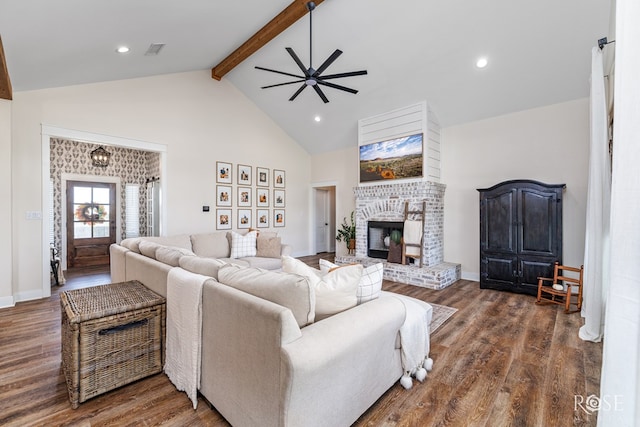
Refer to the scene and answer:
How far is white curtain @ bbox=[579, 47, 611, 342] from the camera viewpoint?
112 inches

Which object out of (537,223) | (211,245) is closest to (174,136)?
(211,245)

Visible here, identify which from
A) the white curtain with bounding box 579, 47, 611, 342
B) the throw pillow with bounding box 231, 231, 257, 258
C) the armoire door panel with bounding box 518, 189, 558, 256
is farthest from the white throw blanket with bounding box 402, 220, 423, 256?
the throw pillow with bounding box 231, 231, 257, 258

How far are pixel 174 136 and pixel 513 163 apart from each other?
5.98m

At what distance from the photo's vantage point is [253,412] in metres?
1.49

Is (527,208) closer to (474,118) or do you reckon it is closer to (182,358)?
(474,118)

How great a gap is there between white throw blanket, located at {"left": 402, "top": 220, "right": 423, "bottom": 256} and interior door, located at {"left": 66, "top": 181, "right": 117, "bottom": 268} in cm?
659

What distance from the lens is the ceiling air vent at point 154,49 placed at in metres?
3.89

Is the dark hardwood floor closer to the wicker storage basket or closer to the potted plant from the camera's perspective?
the wicker storage basket

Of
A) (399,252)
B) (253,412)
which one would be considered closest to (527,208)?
(399,252)

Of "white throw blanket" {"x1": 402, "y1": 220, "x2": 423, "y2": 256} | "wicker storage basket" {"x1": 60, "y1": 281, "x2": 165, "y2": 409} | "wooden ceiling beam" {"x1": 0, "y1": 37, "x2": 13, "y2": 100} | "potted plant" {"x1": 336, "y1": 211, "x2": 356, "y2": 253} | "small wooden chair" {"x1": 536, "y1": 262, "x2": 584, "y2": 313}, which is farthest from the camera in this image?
"potted plant" {"x1": 336, "y1": 211, "x2": 356, "y2": 253}

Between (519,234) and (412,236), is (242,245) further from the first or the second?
(519,234)

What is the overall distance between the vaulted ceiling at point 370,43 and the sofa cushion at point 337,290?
3.02 m

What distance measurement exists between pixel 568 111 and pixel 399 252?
3.35 m

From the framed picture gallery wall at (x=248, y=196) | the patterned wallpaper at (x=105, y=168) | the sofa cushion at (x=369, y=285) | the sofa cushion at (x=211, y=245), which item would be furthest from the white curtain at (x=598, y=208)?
the patterned wallpaper at (x=105, y=168)
